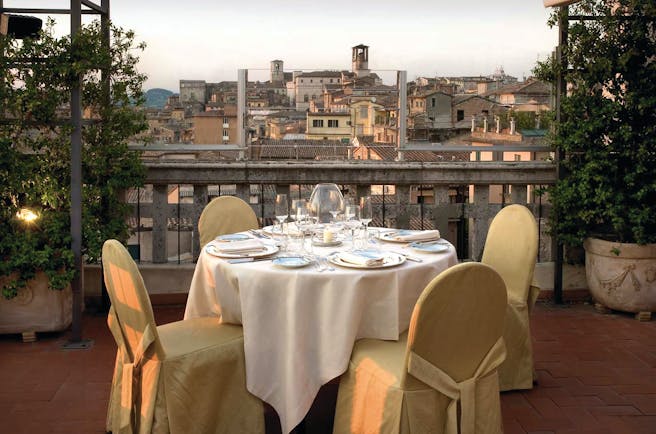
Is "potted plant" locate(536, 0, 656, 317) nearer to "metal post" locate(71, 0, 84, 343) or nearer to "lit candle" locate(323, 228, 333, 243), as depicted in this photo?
"lit candle" locate(323, 228, 333, 243)

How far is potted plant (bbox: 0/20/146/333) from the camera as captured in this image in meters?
4.58

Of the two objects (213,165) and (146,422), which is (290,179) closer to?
(213,165)

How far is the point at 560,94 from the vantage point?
5633mm

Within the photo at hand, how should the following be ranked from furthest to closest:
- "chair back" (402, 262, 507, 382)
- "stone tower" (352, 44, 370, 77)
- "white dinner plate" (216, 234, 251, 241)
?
"stone tower" (352, 44, 370, 77)
"white dinner plate" (216, 234, 251, 241)
"chair back" (402, 262, 507, 382)

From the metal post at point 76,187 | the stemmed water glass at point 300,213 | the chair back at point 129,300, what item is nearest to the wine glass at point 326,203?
the stemmed water glass at point 300,213

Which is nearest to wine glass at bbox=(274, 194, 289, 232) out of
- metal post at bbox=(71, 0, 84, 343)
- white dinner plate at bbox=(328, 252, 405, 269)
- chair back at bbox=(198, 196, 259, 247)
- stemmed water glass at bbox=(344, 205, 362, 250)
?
stemmed water glass at bbox=(344, 205, 362, 250)

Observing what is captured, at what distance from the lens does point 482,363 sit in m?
2.82

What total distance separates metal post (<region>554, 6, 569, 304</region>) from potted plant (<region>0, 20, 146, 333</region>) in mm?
3130

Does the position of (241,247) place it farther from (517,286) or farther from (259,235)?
(517,286)

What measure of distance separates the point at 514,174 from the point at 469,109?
2.07ft

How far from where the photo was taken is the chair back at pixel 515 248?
12.5ft

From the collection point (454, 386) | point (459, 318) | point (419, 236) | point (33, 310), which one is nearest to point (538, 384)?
point (419, 236)

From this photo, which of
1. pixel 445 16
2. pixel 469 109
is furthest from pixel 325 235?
pixel 445 16

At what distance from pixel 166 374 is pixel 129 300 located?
13.6 inches
